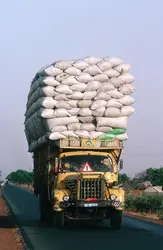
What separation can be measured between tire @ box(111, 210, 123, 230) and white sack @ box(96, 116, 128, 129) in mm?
2720

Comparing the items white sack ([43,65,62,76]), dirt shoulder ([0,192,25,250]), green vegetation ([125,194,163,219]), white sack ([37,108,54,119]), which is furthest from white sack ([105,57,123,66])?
green vegetation ([125,194,163,219])

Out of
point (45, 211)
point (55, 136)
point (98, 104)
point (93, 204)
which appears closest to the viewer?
point (93, 204)

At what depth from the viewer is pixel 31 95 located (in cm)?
2123

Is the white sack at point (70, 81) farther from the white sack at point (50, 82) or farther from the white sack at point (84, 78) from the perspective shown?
the white sack at point (50, 82)

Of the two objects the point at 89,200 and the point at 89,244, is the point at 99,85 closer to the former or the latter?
the point at 89,200

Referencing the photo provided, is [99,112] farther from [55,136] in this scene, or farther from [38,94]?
[38,94]

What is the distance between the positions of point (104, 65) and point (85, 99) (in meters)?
1.36

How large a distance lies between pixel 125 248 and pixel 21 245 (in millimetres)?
2992

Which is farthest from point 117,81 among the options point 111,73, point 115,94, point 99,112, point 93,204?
point 93,204

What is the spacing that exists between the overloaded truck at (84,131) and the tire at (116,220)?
0.03 m

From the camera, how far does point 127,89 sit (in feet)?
63.5

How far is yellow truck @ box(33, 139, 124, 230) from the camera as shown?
18141 millimetres

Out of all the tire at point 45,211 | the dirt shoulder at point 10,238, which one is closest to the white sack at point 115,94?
the tire at point 45,211

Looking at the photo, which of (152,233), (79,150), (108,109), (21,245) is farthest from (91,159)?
(21,245)
